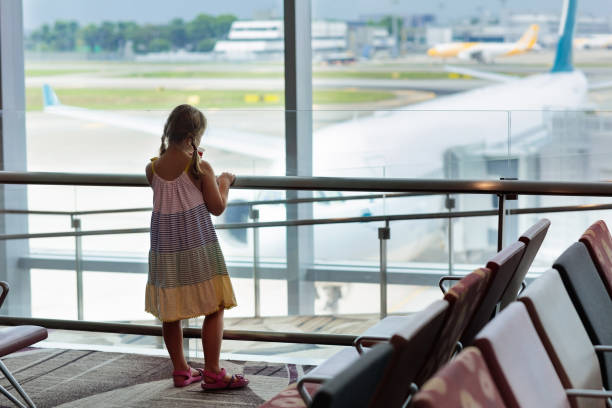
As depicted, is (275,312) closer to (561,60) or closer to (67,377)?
(67,377)

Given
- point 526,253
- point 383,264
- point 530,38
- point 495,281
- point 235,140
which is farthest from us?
point 530,38

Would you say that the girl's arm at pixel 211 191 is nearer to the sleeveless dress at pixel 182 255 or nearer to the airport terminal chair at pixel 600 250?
the sleeveless dress at pixel 182 255

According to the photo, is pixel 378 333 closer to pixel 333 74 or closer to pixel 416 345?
pixel 416 345

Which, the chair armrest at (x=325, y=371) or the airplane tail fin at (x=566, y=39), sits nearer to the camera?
the chair armrest at (x=325, y=371)

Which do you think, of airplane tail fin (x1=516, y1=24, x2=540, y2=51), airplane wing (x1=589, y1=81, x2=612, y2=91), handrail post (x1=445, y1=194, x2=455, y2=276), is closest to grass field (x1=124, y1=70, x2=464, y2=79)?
airplane tail fin (x1=516, y1=24, x2=540, y2=51)

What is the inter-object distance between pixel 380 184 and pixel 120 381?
4.87 ft

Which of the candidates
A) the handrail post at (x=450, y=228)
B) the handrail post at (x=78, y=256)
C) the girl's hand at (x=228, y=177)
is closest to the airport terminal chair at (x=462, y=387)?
the girl's hand at (x=228, y=177)

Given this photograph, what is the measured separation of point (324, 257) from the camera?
417 cm

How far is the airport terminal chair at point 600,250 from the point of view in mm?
2670

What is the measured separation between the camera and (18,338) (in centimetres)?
277

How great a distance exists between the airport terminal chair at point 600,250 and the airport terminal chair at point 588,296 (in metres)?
0.09

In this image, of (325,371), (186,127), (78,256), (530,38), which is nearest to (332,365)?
(325,371)

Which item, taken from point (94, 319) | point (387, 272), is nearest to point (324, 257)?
point (387, 272)

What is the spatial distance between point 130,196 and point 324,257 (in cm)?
112
